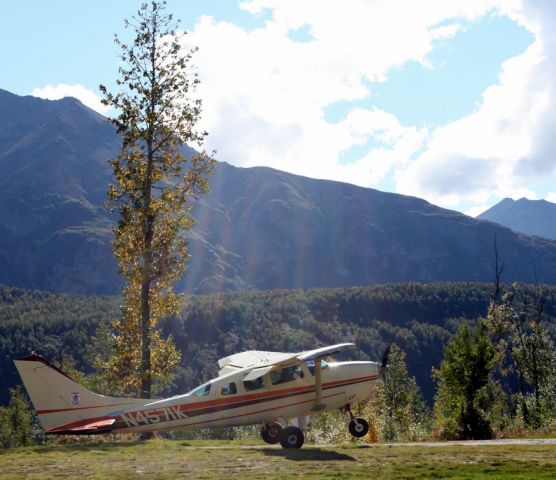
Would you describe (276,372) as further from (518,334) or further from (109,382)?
(518,334)

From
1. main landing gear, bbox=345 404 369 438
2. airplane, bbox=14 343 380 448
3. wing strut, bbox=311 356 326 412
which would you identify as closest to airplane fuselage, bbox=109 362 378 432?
airplane, bbox=14 343 380 448

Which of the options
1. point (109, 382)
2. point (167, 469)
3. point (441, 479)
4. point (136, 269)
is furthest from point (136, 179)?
point (441, 479)

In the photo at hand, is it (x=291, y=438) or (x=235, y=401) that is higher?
(x=235, y=401)

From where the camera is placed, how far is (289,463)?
16312 mm

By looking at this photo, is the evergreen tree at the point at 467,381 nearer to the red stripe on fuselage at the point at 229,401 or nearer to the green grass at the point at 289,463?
the green grass at the point at 289,463

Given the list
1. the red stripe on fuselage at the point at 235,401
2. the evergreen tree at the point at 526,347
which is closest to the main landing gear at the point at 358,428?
the red stripe on fuselage at the point at 235,401

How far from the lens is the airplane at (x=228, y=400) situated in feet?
68.3

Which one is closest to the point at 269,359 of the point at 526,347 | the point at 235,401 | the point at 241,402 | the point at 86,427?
the point at 241,402

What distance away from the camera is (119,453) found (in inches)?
763

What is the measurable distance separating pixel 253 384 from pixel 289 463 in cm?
546

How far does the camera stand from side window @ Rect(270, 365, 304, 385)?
71.1 feet

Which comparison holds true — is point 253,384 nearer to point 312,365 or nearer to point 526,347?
point 312,365

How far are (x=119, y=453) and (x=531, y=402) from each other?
159 feet

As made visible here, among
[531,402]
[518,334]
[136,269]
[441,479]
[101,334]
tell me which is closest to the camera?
[441,479]
